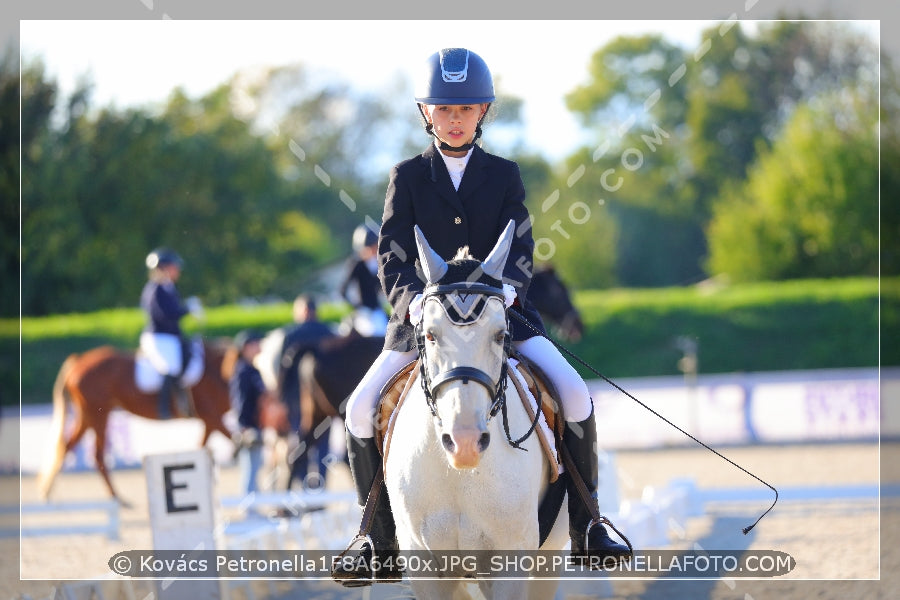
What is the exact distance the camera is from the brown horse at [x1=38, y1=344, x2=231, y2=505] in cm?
1311

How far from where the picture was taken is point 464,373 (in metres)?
3.61

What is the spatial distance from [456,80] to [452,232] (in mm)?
617

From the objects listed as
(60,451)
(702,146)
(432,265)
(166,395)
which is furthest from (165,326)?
(702,146)

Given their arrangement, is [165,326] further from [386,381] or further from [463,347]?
[463,347]

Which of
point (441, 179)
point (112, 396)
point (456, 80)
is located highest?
point (456, 80)

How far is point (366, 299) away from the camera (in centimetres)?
1028

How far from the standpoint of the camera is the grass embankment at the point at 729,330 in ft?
74.0

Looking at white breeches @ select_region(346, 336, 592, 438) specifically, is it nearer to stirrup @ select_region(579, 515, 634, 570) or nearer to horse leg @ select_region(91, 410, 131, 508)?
stirrup @ select_region(579, 515, 634, 570)

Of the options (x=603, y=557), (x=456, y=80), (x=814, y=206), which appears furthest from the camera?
(x=814, y=206)

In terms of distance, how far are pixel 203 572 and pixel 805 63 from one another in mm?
38096

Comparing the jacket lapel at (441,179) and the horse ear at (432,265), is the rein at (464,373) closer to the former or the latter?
the horse ear at (432,265)

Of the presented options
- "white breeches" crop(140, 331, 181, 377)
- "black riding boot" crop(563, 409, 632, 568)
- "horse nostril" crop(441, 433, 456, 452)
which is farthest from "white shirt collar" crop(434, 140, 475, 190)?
"white breeches" crop(140, 331, 181, 377)

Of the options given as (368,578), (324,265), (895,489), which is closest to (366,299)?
(895,489)

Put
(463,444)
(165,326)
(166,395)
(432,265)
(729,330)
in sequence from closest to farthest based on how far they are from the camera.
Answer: (463,444)
(432,265)
(165,326)
(166,395)
(729,330)
